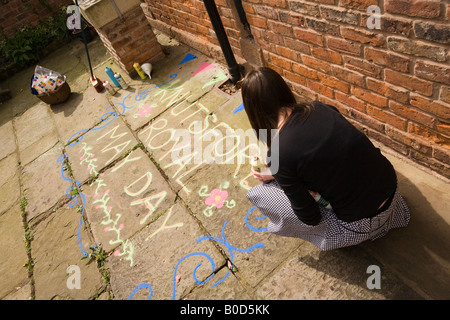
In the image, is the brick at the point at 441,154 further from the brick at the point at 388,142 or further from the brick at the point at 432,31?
the brick at the point at 432,31

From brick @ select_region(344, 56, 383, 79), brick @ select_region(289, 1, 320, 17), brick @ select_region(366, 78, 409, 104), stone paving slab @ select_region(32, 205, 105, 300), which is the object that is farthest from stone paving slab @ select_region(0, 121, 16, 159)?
brick @ select_region(366, 78, 409, 104)

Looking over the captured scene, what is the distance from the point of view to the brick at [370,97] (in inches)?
82.8

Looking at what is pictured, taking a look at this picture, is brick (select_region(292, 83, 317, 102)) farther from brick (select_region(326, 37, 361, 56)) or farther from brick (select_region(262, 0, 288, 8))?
brick (select_region(262, 0, 288, 8))

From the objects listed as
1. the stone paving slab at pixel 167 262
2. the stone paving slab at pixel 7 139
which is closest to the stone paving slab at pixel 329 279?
the stone paving slab at pixel 167 262

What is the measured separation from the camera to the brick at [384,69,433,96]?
5.74 ft

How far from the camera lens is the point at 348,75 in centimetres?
223

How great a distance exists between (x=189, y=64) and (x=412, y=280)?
11.6 ft

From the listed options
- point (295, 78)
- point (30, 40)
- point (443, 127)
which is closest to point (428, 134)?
point (443, 127)

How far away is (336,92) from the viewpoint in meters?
2.45

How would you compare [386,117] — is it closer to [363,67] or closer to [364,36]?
[363,67]

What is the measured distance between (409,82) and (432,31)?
0.35m

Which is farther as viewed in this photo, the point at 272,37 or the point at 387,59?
the point at 272,37

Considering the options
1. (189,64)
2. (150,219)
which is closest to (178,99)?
(189,64)

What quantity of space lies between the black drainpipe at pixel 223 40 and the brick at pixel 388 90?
168cm
